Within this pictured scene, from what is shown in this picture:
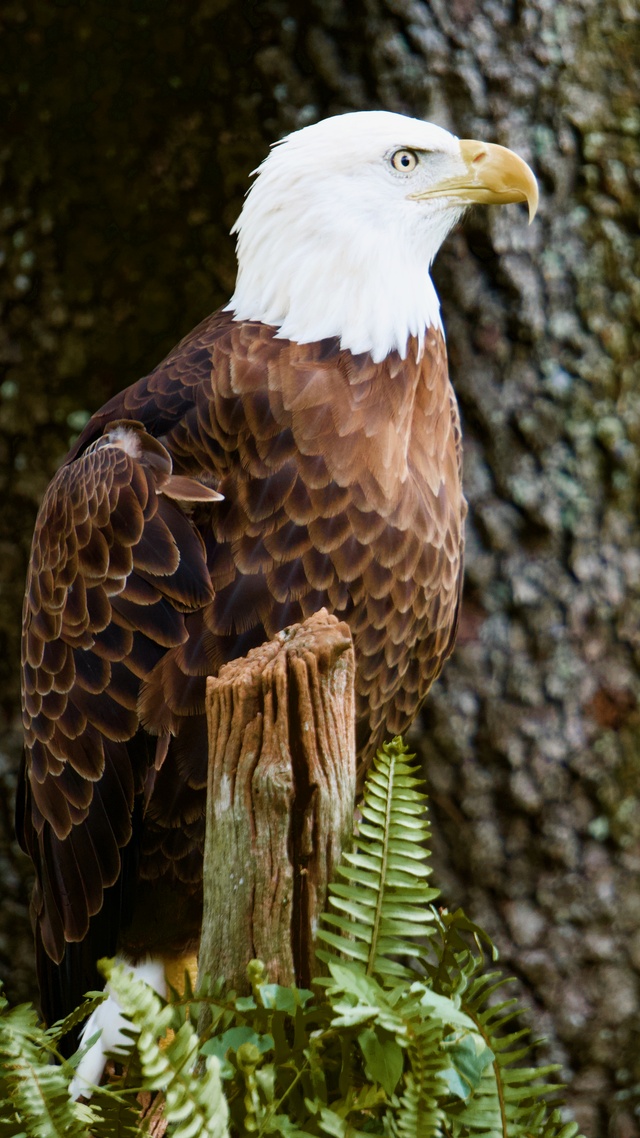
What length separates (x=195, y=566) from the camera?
207 centimetres

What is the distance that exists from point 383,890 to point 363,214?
4.76ft

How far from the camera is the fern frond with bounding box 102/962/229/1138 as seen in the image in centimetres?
108

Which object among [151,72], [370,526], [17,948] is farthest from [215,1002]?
[151,72]

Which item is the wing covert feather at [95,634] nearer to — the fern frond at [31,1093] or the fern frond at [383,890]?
the fern frond at [383,890]

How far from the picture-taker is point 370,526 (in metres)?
2.12

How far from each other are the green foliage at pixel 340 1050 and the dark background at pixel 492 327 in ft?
5.61

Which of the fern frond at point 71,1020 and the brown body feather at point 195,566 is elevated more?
the brown body feather at point 195,566

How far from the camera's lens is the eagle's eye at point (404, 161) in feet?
7.30

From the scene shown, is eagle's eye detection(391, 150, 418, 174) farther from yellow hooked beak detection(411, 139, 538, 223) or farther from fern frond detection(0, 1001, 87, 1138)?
fern frond detection(0, 1001, 87, 1138)

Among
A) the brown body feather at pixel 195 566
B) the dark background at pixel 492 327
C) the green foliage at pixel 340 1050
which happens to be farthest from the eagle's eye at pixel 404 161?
the green foliage at pixel 340 1050

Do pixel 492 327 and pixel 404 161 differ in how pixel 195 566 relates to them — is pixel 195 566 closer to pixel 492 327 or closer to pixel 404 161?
pixel 404 161

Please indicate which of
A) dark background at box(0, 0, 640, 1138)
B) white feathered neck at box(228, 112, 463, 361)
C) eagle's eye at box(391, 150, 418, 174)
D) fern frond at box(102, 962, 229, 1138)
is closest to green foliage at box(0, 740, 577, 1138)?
fern frond at box(102, 962, 229, 1138)

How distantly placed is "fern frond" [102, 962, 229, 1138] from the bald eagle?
3.13ft

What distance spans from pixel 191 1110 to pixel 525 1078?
39cm
